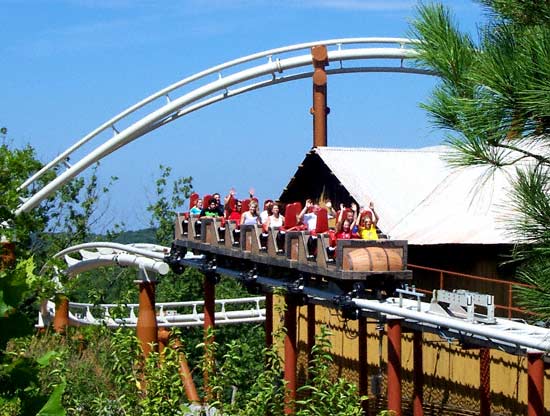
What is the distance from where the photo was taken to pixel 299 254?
16.3 m

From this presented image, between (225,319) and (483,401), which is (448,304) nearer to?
(483,401)

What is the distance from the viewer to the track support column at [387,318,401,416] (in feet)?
49.0

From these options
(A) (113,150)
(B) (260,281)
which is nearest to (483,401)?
(B) (260,281)

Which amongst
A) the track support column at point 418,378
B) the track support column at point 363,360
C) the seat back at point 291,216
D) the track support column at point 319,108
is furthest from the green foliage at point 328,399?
the track support column at point 319,108

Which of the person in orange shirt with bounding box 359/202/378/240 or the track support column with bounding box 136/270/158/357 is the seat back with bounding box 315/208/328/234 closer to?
the person in orange shirt with bounding box 359/202/378/240

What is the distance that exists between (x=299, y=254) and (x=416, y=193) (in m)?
5.90

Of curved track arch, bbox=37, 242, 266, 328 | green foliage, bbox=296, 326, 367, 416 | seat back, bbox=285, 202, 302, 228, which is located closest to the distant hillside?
curved track arch, bbox=37, 242, 266, 328

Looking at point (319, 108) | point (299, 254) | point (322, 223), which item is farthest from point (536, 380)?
point (319, 108)

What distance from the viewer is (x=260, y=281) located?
61.3 ft

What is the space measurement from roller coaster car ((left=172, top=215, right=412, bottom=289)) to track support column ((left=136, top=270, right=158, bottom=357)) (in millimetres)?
2336

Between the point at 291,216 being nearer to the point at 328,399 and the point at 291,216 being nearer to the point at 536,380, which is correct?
the point at 536,380

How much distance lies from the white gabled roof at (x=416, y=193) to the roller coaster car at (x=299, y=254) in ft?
8.25

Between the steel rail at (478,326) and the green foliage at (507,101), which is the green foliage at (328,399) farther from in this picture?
the steel rail at (478,326)

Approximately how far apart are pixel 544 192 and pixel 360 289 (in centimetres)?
881
